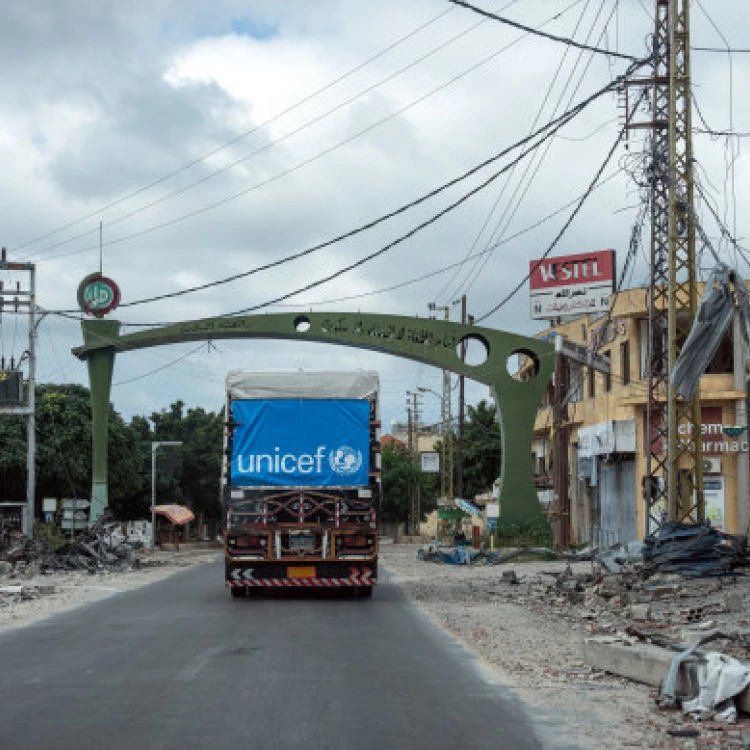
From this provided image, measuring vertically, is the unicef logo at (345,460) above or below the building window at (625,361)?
below

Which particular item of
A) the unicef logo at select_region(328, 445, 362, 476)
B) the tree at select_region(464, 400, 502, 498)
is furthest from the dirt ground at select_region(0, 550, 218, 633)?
the tree at select_region(464, 400, 502, 498)

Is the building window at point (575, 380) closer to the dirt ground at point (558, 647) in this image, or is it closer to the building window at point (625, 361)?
the building window at point (625, 361)

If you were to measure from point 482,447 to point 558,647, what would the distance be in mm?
59941

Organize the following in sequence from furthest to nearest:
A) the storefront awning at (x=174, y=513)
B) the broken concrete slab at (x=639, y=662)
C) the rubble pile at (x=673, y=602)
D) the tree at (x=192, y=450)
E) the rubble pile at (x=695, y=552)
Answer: the tree at (x=192, y=450)
the storefront awning at (x=174, y=513)
the rubble pile at (x=695, y=552)
the broken concrete slab at (x=639, y=662)
the rubble pile at (x=673, y=602)

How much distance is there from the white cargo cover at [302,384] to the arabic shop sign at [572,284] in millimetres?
28250

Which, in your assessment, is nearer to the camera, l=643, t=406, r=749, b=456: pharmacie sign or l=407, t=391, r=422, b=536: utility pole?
l=643, t=406, r=749, b=456: pharmacie sign

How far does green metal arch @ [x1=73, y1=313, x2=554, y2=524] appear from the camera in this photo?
41031mm

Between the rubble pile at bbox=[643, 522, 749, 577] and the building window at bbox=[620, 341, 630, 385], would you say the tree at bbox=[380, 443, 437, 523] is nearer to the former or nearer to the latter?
the building window at bbox=[620, 341, 630, 385]

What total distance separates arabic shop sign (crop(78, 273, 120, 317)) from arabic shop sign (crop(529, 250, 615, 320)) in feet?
57.5

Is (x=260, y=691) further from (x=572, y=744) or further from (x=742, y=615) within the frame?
(x=742, y=615)

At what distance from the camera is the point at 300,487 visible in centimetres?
2125

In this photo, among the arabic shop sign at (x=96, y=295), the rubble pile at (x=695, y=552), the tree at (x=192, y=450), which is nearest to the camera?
the rubble pile at (x=695, y=552)

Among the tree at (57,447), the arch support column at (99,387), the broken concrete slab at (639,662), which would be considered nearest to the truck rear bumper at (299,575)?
the broken concrete slab at (639,662)

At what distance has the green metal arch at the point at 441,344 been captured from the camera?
4103 cm
